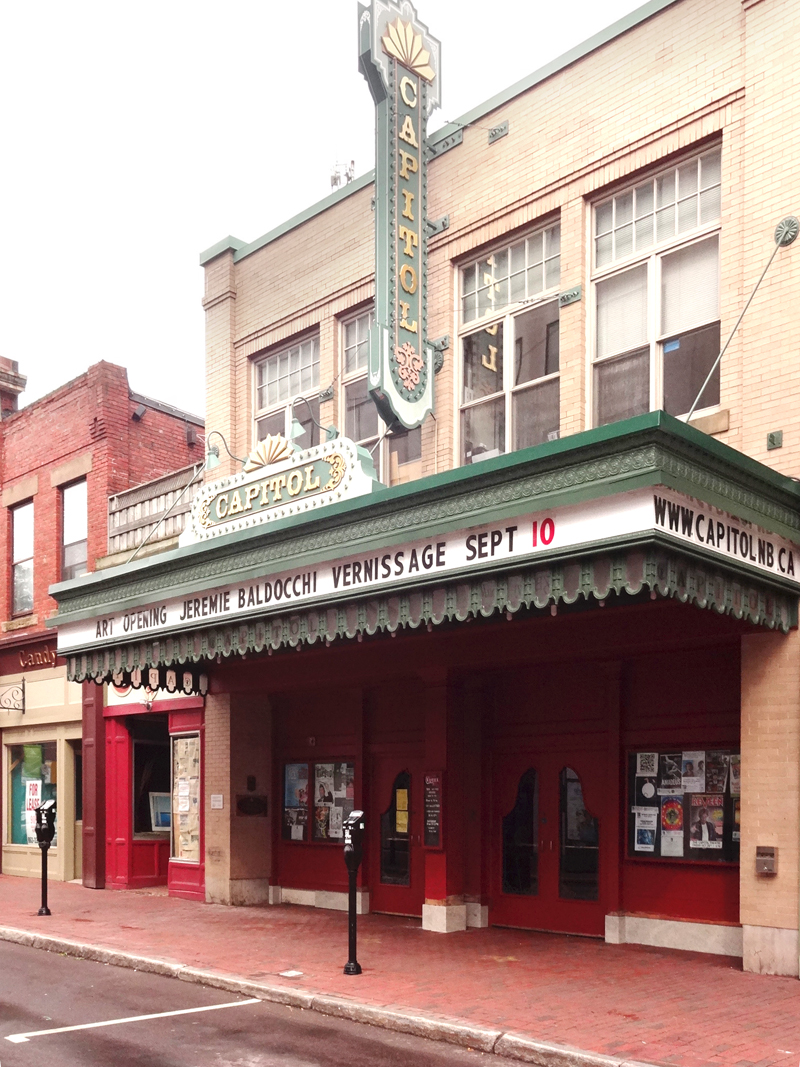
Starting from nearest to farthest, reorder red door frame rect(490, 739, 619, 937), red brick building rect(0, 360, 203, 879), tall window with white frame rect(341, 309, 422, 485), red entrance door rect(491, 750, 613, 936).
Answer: red door frame rect(490, 739, 619, 937) < red entrance door rect(491, 750, 613, 936) < tall window with white frame rect(341, 309, 422, 485) < red brick building rect(0, 360, 203, 879)

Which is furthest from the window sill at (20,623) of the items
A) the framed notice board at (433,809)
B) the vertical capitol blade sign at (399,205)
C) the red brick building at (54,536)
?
the vertical capitol blade sign at (399,205)

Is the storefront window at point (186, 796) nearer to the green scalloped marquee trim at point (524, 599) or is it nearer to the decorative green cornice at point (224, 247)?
the green scalloped marquee trim at point (524, 599)

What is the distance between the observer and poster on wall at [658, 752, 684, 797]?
11.5 metres

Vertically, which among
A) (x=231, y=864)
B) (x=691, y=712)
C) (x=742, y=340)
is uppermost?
(x=742, y=340)

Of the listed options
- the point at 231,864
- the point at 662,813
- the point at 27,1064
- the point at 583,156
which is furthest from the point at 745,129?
the point at 231,864

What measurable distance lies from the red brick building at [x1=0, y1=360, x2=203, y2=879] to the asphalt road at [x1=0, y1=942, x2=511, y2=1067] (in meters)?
9.93

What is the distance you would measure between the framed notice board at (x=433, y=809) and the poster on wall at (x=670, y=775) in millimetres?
2554

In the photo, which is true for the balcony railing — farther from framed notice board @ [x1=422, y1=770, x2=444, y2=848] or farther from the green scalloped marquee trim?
framed notice board @ [x1=422, y1=770, x2=444, y2=848]

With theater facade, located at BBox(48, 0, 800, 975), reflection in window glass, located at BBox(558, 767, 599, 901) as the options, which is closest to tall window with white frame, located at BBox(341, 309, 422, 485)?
theater facade, located at BBox(48, 0, 800, 975)

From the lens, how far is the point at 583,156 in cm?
1242

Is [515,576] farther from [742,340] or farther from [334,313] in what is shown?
[334,313]

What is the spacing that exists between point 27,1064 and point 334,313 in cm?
1014

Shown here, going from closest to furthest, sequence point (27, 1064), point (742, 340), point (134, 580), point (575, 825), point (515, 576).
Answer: point (27, 1064)
point (515, 576)
point (742, 340)
point (575, 825)
point (134, 580)

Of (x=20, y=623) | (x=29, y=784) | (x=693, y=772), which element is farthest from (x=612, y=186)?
(x=29, y=784)
